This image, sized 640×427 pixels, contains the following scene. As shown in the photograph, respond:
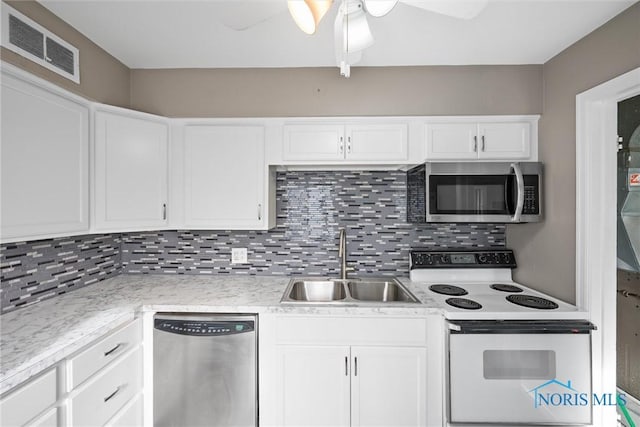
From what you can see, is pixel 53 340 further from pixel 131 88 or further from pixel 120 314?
pixel 131 88

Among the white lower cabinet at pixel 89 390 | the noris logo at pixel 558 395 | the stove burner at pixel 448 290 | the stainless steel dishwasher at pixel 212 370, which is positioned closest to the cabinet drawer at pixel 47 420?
the white lower cabinet at pixel 89 390

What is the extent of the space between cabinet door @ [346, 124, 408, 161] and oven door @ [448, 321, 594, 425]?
1083mm

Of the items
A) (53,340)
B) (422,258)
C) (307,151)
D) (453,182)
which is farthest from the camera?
(422,258)

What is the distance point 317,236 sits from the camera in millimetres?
2418

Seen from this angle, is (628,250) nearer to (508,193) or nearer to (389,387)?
(508,193)

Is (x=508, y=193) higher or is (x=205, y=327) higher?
(x=508, y=193)

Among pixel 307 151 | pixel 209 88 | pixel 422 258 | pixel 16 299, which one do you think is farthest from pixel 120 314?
pixel 422 258

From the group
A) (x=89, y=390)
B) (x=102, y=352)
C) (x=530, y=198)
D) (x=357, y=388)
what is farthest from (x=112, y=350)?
(x=530, y=198)

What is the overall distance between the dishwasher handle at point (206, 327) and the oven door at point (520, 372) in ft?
3.62

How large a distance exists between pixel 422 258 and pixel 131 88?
239 centimetres

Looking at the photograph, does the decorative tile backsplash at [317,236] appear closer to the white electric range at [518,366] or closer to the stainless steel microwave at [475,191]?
the stainless steel microwave at [475,191]

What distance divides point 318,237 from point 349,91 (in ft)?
3.49

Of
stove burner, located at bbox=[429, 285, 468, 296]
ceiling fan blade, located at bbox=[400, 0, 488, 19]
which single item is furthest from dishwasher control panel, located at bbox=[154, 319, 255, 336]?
ceiling fan blade, located at bbox=[400, 0, 488, 19]

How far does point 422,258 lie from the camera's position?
90.7 inches
